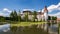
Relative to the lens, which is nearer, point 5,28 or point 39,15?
point 5,28

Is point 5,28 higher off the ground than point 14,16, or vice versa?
point 14,16

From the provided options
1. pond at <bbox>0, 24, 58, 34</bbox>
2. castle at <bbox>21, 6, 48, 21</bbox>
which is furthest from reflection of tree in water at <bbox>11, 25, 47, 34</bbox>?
castle at <bbox>21, 6, 48, 21</bbox>

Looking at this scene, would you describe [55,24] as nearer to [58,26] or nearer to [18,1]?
[58,26]

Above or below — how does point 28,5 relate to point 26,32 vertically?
above

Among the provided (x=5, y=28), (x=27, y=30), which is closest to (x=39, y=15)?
(x=27, y=30)

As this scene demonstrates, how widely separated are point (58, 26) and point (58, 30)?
10 centimetres

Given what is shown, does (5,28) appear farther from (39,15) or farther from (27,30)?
(39,15)

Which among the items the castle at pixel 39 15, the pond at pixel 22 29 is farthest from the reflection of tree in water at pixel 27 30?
the castle at pixel 39 15

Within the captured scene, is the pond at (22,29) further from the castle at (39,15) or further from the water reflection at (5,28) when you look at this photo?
the castle at (39,15)

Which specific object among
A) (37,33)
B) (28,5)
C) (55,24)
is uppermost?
(28,5)

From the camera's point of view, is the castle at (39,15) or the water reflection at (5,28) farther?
the castle at (39,15)

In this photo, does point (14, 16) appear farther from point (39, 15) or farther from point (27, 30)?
point (39, 15)

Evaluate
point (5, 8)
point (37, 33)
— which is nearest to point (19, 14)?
point (5, 8)

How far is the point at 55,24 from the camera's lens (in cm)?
320
